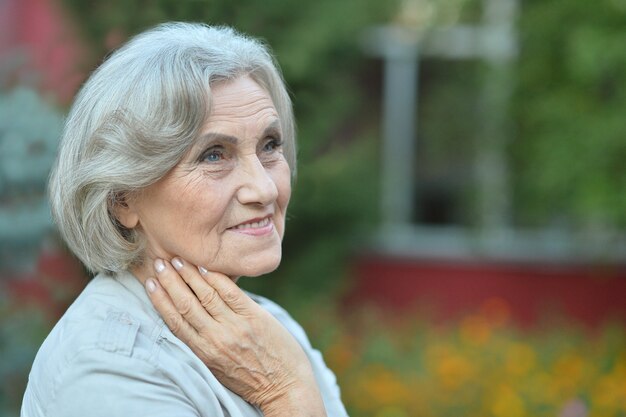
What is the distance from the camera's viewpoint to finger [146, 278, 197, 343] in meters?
2.07

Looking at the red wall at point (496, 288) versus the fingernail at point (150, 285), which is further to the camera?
the red wall at point (496, 288)

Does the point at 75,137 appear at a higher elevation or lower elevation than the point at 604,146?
higher

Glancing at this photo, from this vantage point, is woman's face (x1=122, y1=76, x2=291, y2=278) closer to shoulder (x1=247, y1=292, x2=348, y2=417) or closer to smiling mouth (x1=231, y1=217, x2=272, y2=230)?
smiling mouth (x1=231, y1=217, x2=272, y2=230)

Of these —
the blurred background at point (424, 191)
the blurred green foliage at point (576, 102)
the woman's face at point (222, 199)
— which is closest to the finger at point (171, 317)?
the woman's face at point (222, 199)

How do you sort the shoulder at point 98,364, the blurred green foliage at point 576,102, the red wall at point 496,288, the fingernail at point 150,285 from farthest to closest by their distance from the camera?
the red wall at point 496,288
the blurred green foliage at point 576,102
the fingernail at point 150,285
the shoulder at point 98,364

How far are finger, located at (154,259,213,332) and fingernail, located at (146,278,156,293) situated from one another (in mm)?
17

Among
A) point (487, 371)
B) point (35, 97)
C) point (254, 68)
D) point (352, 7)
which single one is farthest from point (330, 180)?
point (254, 68)

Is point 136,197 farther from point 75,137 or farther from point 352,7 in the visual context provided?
point 352,7

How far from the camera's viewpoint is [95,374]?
6.23 ft

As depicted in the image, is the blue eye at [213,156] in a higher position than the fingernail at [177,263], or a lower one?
higher

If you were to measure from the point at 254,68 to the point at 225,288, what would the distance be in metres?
0.52

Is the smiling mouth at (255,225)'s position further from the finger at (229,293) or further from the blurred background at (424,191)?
the blurred background at (424,191)

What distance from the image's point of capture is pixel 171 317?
2.07m

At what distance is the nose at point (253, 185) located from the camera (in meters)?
2.13
